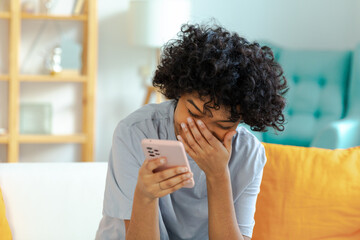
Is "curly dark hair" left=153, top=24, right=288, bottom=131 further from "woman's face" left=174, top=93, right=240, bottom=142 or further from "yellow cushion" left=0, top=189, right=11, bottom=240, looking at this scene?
"yellow cushion" left=0, top=189, right=11, bottom=240

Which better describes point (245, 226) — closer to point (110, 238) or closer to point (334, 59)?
point (110, 238)

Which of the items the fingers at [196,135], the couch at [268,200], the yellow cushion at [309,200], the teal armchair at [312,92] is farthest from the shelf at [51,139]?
the fingers at [196,135]

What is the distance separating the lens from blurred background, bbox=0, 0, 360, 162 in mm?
3600

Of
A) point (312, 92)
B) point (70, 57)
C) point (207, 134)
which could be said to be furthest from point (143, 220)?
point (70, 57)

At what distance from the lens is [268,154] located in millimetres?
1613

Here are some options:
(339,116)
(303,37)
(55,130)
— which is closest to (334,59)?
(339,116)

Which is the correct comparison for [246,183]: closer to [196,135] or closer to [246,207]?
[246,207]

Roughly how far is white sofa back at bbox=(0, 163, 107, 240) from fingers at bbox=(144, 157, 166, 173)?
55cm

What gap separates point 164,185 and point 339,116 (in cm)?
222

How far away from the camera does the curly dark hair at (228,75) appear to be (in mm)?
1086

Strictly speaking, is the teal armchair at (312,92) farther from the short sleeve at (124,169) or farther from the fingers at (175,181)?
the fingers at (175,181)

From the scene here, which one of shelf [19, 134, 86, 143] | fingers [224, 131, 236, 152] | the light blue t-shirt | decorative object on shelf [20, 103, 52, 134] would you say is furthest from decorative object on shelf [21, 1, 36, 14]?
fingers [224, 131, 236, 152]

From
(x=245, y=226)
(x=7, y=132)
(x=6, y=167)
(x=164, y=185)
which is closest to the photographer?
(x=164, y=185)

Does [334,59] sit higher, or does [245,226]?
[334,59]
